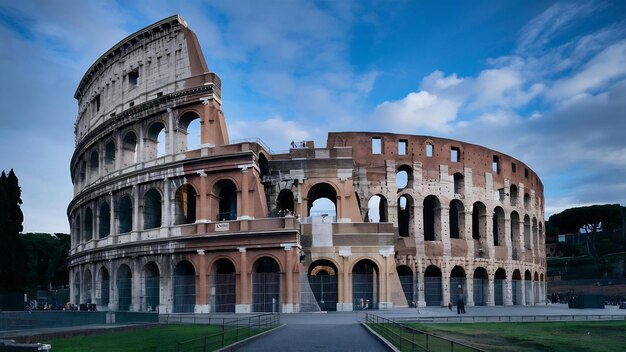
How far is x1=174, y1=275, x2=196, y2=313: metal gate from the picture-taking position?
131 feet

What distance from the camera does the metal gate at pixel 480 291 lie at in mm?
50312

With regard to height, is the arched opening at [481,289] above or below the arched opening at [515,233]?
below

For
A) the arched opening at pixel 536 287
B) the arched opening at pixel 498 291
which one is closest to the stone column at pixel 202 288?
the arched opening at pixel 498 291

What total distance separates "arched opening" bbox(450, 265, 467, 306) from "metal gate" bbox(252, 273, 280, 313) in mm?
16645

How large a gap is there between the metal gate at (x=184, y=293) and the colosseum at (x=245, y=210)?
92 millimetres

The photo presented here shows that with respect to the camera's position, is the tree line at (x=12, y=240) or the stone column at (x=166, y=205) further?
the tree line at (x=12, y=240)

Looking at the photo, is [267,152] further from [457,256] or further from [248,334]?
[248,334]

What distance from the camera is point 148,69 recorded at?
4516 cm

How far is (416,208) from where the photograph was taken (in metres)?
48.3

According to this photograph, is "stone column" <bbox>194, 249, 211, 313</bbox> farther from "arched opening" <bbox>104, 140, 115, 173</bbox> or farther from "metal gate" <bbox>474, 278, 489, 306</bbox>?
"metal gate" <bbox>474, 278, 489, 306</bbox>

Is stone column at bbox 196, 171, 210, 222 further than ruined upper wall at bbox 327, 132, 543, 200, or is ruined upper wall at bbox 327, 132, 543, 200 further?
ruined upper wall at bbox 327, 132, 543, 200

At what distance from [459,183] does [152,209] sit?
80.4 feet

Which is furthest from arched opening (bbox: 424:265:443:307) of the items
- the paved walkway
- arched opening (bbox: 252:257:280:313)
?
the paved walkway

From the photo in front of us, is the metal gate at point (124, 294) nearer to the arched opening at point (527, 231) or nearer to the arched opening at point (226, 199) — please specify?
the arched opening at point (226, 199)
